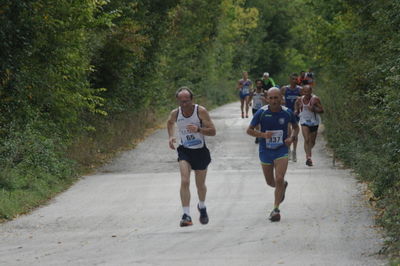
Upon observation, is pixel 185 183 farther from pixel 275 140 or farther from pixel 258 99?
pixel 258 99

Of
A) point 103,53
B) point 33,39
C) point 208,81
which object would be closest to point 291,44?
point 208,81

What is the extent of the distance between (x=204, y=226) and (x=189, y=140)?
4.07 ft

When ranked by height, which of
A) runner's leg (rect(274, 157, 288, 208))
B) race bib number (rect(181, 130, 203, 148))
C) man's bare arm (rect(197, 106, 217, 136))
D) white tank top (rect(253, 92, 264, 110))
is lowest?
runner's leg (rect(274, 157, 288, 208))

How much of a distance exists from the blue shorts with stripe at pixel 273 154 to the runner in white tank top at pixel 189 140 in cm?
95

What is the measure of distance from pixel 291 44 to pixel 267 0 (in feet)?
15.7

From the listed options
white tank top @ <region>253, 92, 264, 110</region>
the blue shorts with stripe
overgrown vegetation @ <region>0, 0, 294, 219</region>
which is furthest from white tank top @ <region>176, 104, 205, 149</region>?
white tank top @ <region>253, 92, 264, 110</region>

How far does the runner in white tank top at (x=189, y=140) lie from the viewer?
1162cm

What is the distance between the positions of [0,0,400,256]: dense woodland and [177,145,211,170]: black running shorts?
98.7 inches

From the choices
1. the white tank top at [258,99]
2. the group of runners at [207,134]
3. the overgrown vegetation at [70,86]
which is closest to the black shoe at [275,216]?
the group of runners at [207,134]

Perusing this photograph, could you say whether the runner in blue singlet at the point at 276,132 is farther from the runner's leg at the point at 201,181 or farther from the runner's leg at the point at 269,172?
the runner's leg at the point at 201,181

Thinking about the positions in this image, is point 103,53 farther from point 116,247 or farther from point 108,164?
point 116,247

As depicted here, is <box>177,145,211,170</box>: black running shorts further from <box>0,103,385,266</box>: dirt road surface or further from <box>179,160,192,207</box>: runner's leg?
<box>0,103,385,266</box>: dirt road surface

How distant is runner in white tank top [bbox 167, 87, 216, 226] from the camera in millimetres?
11617

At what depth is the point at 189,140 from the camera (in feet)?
38.9
